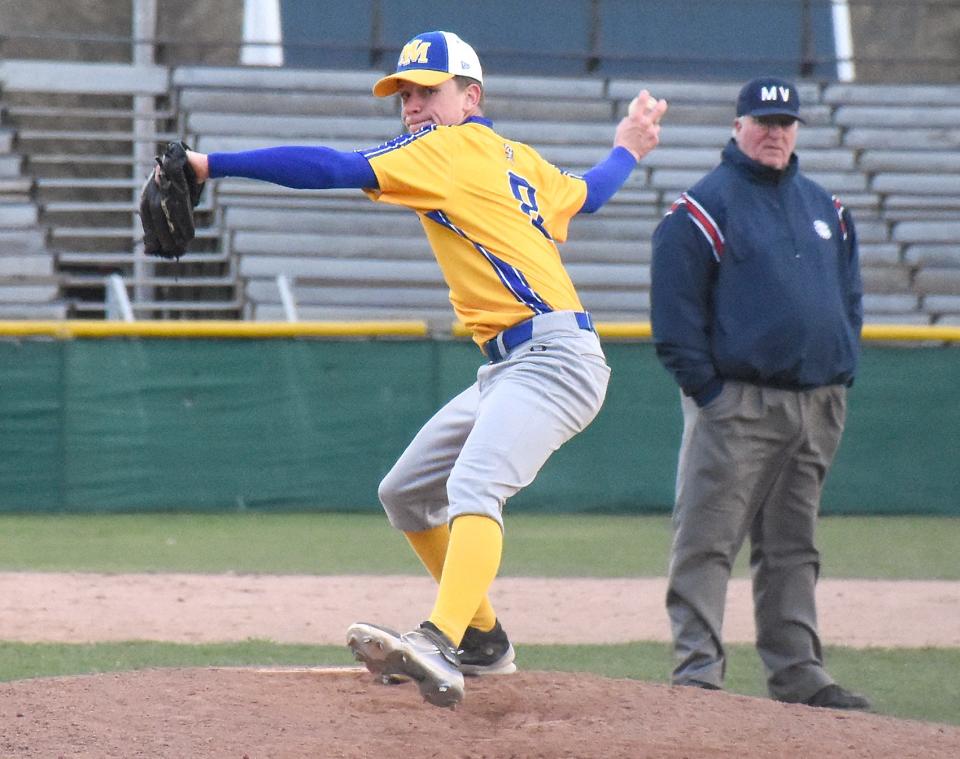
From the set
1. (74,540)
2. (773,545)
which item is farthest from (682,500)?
(74,540)

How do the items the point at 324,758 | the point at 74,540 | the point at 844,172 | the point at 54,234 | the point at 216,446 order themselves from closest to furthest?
1. the point at 324,758
2. the point at 74,540
3. the point at 216,446
4. the point at 54,234
5. the point at 844,172

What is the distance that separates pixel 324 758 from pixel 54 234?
1077 centimetres

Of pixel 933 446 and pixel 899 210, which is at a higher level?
pixel 899 210

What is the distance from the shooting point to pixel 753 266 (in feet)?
14.9

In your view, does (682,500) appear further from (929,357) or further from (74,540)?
(929,357)

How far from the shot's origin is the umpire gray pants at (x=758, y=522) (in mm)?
4566

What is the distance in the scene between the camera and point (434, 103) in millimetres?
4129

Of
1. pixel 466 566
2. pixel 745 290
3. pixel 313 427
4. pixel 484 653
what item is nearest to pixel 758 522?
pixel 745 290

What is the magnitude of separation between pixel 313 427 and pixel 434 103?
5.88m

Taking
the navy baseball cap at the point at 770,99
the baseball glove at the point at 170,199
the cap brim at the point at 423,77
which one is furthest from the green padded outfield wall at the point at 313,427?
the baseball glove at the point at 170,199

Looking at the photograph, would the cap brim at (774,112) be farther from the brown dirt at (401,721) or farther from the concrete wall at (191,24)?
the concrete wall at (191,24)

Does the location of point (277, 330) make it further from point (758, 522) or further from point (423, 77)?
point (423, 77)

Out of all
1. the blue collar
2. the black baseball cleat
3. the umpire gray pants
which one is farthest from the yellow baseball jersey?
the black baseball cleat

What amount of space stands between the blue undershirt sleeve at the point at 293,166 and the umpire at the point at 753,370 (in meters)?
1.26
